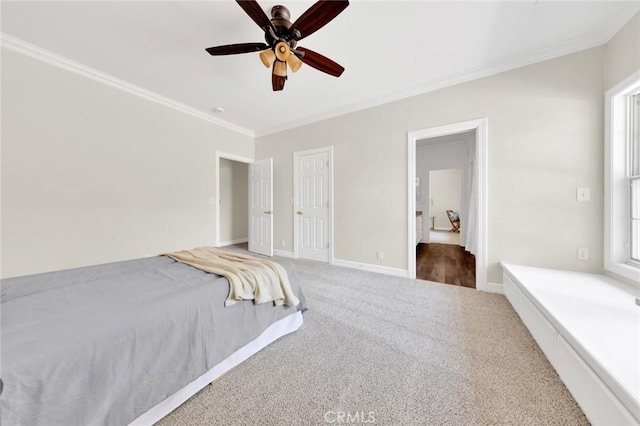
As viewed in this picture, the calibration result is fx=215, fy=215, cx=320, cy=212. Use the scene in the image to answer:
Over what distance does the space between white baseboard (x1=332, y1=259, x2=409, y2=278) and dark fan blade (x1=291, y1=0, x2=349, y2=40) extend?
293cm

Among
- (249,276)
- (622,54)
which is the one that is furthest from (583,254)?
(249,276)

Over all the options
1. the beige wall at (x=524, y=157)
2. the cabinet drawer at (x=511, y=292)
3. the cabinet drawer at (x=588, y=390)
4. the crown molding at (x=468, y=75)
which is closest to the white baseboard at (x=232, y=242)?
the crown molding at (x=468, y=75)

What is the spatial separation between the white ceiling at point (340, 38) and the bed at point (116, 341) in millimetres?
2163

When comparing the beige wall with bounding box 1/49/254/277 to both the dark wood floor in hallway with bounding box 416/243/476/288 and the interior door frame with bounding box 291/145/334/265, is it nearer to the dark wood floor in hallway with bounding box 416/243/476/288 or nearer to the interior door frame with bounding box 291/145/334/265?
the interior door frame with bounding box 291/145/334/265

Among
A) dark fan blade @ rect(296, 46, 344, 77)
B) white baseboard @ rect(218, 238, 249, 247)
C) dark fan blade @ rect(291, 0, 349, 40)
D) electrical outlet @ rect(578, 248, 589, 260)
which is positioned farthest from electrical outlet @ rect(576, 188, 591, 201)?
white baseboard @ rect(218, 238, 249, 247)

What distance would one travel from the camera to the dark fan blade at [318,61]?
6.07 feet

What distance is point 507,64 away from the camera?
7.84 ft

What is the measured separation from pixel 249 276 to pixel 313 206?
8.29 feet

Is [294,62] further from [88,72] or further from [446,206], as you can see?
[446,206]

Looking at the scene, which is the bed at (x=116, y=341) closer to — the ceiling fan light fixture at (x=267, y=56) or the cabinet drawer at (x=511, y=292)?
the ceiling fan light fixture at (x=267, y=56)

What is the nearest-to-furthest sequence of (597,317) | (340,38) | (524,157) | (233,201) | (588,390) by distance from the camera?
(588,390), (597,317), (340,38), (524,157), (233,201)

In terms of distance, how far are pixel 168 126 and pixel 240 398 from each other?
12.2 ft

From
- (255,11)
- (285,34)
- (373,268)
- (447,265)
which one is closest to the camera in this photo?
(255,11)

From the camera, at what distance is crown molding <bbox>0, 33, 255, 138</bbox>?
2.13 metres
